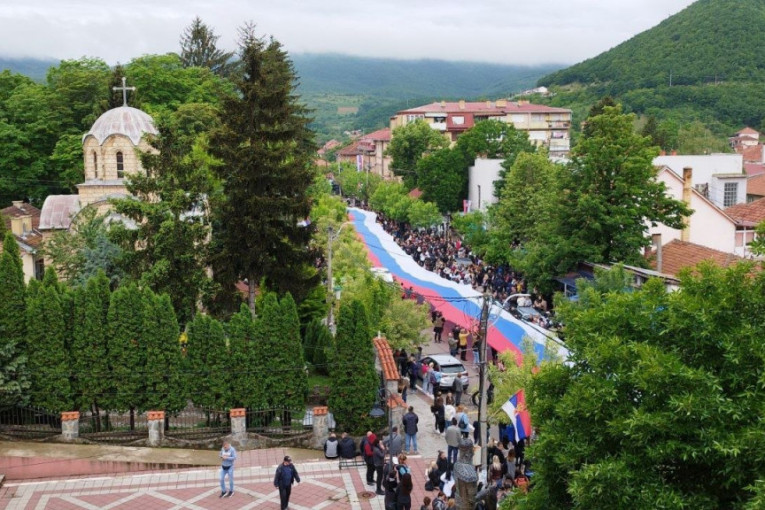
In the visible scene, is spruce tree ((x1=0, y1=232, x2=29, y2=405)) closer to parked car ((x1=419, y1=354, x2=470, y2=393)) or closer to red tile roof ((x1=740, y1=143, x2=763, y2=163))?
parked car ((x1=419, y1=354, x2=470, y2=393))

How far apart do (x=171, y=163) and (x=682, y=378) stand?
59.3 feet

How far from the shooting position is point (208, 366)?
20.0 m

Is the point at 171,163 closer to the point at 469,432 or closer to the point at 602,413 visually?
the point at 469,432

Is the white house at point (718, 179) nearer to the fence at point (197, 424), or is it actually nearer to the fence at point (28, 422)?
the fence at point (197, 424)

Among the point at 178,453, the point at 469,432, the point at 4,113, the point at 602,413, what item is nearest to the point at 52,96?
the point at 4,113

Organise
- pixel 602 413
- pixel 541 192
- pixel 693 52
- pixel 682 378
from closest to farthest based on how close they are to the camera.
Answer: pixel 682 378
pixel 602 413
pixel 541 192
pixel 693 52

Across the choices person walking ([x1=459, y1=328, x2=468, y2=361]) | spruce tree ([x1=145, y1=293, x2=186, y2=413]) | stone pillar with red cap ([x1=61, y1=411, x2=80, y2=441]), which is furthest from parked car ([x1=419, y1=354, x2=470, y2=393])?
stone pillar with red cap ([x1=61, y1=411, x2=80, y2=441])

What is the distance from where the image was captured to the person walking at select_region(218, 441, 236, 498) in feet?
53.4

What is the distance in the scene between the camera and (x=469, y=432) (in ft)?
61.7

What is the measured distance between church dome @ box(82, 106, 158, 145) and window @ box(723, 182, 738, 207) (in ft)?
109

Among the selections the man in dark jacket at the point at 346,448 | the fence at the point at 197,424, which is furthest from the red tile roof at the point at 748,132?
the man in dark jacket at the point at 346,448

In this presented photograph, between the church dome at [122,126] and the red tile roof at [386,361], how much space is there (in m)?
17.9

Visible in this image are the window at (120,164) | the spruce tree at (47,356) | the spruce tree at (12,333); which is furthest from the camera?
the window at (120,164)

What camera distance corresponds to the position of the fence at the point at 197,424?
19.8 meters
